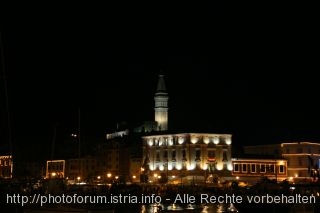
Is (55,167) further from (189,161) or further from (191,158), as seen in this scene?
(191,158)

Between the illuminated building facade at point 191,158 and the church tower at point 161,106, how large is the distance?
21100 millimetres

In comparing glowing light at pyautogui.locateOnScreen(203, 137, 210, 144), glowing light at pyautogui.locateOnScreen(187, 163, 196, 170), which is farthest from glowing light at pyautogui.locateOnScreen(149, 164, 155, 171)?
glowing light at pyautogui.locateOnScreen(203, 137, 210, 144)

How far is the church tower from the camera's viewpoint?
407 feet

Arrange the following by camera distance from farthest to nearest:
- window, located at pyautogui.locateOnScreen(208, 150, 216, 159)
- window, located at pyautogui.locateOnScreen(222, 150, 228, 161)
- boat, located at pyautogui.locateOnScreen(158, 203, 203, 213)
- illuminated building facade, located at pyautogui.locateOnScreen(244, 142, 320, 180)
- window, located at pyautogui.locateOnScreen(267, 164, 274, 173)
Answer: illuminated building facade, located at pyautogui.locateOnScreen(244, 142, 320, 180)
window, located at pyautogui.locateOnScreen(267, 164, 274, 173)
window, located at pyautogui.locateOnScreen(222, 150, 228, 161)
window, located at pyautogui.locateOnScreen(208, 150, 216, 159)
boat, located at pyautogui.locateOnScreen(158, 203, 203, 213)

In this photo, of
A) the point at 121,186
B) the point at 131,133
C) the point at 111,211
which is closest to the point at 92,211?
the point at 111,211

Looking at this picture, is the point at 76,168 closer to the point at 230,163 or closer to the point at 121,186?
the point at 230,163

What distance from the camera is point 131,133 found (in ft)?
427

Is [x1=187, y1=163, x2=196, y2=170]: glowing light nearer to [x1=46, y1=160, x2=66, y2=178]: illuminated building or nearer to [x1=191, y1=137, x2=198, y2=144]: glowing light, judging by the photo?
[x1=191, y1=137, x2=198, y2=144]: glowing light

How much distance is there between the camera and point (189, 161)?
325ft

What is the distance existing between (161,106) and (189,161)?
28333 mm

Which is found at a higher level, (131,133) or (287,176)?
(131,133)

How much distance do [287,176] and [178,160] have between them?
64.6 feet

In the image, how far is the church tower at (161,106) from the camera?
124125 mm

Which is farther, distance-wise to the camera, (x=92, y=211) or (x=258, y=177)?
(x=258, y=177)
